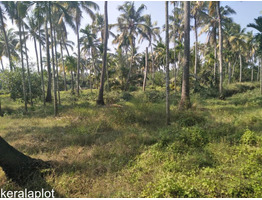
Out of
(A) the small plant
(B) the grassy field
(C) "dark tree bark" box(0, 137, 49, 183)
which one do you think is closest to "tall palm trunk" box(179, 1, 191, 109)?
(B) the grassy field

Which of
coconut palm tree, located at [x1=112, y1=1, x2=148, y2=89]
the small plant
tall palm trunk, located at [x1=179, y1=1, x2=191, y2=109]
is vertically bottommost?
the small plant

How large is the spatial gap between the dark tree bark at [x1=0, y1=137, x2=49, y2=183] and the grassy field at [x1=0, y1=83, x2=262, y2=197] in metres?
0.22

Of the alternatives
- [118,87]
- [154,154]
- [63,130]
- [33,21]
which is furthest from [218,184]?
[118,87]

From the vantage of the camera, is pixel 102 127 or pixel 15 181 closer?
pixel 15 181

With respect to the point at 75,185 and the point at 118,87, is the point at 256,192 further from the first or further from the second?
the point at 118,87

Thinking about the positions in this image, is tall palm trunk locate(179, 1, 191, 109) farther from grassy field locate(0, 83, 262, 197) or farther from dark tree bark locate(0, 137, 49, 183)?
dark tree bark locate(0, 137, 49, 183)

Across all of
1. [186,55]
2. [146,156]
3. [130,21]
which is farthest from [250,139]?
[130,21]

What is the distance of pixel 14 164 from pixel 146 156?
3509 mm

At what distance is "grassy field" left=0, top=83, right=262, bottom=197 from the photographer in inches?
140

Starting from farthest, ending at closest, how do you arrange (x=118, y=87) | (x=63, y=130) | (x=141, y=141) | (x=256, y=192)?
(x=118, y=87) → (x=63, y=130) → (x=141, y=141) → (x=256, y=192)

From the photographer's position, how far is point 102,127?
7812 millimetres

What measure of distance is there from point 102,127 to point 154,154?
3.42 metres

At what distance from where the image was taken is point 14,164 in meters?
4.04

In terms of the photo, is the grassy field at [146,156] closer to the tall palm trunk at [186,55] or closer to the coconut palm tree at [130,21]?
the tall palm trunk at [186,55]
